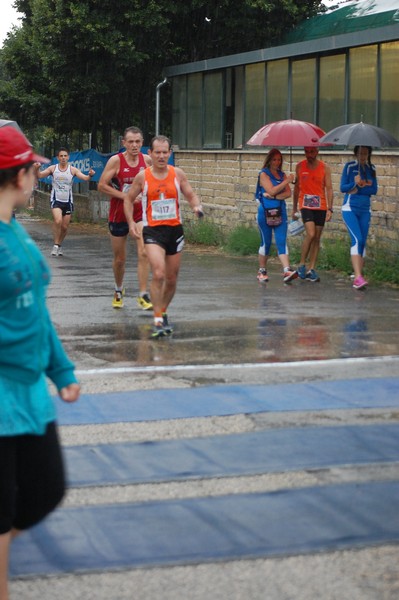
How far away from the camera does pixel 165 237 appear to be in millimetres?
10812

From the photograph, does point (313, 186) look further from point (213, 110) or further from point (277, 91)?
point (213, 110)

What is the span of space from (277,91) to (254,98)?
104 cm

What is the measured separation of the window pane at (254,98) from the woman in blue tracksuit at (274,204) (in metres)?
7.10

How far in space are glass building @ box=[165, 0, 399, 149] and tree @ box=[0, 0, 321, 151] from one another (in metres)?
1.99

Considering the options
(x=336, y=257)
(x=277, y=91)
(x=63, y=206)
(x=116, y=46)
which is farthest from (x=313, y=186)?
(x=116, y=46)

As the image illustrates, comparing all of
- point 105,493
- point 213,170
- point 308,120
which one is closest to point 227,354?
point 105,493

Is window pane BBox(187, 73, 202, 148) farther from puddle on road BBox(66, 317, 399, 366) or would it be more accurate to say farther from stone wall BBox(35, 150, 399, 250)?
puddle on road BBox(66, 317, 399, 366)

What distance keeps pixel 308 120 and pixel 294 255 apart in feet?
9.52

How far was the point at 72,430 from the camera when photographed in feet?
22.5

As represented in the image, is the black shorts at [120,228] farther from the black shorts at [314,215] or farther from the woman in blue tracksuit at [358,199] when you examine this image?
the black shorts at [314,215]

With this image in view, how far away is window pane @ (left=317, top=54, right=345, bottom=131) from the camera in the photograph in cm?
1920

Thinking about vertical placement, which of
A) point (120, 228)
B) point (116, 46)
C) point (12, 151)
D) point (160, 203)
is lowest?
point (120, 228)

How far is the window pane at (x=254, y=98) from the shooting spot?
22.4m

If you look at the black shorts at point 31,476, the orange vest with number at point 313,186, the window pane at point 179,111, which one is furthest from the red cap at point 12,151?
the window pane at point 179,111
